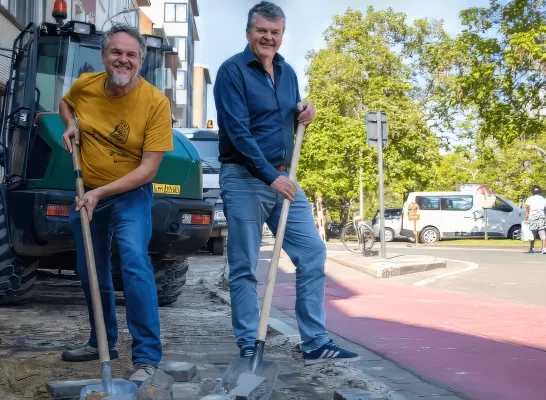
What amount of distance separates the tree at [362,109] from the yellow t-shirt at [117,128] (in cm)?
4050

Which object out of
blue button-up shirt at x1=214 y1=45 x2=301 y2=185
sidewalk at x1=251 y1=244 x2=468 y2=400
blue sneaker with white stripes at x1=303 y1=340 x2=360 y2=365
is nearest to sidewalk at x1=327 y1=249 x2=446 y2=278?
sidewalk at x1=251 y1=244 x2=468 y2=400

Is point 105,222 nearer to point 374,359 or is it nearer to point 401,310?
point 374,359

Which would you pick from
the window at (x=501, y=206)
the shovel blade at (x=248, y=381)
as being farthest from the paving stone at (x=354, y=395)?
the window at (x=501, y=206)

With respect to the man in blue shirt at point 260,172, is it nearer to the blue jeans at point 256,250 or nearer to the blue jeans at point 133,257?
the blue jeans at point 256,250

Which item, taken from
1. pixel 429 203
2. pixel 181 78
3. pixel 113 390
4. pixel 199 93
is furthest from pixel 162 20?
pixel 113 390

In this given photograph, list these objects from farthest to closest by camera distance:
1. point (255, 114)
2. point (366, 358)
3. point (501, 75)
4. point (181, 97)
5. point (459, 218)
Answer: point (181, 97) → point (459, 218) → point (501, 75) → point (366, 358) → point (255, 114)

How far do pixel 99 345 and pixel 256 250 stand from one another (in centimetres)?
115

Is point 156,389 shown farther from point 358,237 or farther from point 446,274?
point 358,237

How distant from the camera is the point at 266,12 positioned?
186 inches

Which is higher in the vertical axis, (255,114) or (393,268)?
(255,114)

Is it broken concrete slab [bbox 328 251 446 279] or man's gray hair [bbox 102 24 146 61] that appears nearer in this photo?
man's gray hair [bbox 102 24 146 61]

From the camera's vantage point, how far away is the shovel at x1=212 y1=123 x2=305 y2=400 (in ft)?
12.3

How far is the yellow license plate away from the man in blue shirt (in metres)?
2.56

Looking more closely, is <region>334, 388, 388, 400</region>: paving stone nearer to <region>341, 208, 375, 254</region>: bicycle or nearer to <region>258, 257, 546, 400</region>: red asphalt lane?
<region>258, 257, 546, 400</region>: red asphalt lane
